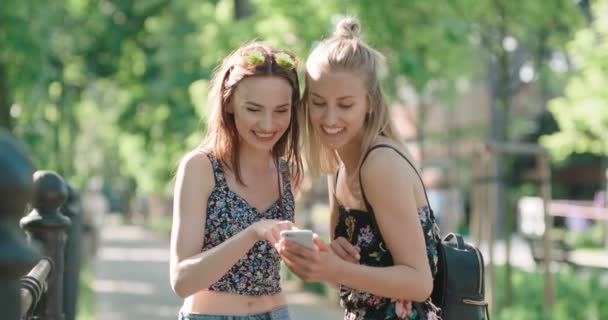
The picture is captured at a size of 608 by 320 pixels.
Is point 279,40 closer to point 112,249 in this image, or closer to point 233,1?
point 233,1

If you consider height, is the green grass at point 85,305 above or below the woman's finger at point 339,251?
below

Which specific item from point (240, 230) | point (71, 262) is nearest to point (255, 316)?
point (240, 230)

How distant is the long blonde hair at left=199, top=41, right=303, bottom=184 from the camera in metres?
2.79

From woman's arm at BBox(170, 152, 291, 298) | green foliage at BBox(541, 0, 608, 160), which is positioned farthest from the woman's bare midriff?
green foliage at BBox(541, 0, 608, 160)

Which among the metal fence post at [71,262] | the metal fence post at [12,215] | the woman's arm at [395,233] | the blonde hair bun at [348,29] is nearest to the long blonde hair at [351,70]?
the blonde hair bun at [348,29]

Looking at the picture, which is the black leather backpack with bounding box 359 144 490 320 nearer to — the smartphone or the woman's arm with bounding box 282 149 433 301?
the woman's arm with bounding box 282 149 433 301

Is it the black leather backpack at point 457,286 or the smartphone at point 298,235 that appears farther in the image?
the black leather backpack at point 457,286

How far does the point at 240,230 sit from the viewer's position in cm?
275

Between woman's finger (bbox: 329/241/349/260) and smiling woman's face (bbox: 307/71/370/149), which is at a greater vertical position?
smiling woman's face (bbox: 307/71/370/149)

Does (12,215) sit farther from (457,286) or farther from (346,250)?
(457,286)

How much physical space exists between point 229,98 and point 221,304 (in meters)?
0.56

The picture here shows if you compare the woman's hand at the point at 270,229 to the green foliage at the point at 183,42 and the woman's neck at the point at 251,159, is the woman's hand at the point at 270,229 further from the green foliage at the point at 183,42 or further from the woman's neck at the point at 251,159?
the green foliage at the point at 183,42

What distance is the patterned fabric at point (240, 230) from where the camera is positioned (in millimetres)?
2742

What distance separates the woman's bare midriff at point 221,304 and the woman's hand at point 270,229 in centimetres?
36
